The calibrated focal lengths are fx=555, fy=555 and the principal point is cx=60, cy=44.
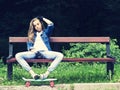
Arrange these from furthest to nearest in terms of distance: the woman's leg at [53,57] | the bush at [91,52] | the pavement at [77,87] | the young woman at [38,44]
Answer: the bush at [91,52]
the young woman at [38,44]
the woman's leg at [53,57]
the pavement at [77,87]

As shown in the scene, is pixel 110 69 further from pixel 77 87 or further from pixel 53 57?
pixel 77 87

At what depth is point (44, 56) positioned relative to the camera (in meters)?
10.5

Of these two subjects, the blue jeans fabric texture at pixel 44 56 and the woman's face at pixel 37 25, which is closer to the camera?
the blue jeans fabric texture at pixel 44 56

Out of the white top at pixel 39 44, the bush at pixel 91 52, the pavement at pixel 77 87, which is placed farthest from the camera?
the bush at pixel 91 52

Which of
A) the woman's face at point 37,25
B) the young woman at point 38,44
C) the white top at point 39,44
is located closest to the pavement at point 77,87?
the young woman at point 38,44

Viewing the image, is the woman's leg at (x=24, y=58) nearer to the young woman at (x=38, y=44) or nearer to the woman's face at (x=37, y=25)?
the young woman at (x=38, y=44)

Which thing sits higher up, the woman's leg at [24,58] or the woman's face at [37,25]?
the woman's face at [37,25]

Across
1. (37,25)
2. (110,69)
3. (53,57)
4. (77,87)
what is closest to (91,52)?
(110,69)

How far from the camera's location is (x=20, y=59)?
10.1 meters

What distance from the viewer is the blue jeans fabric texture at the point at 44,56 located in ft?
32.8

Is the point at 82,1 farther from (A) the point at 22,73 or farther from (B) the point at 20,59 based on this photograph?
(B) the point at 20,59

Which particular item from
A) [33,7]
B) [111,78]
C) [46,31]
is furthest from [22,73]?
[33,7]

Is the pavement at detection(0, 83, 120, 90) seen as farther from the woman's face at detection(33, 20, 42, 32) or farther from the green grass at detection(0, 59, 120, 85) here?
the woman's face at detection(33, 20, 42, 32)

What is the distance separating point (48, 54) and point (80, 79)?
79 cm
